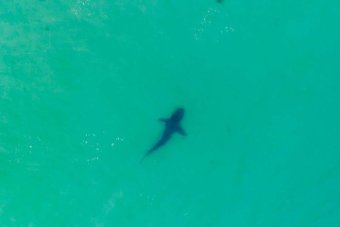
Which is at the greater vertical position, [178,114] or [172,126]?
[178,114]

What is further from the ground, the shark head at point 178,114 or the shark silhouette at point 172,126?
the shark head at point 178,114

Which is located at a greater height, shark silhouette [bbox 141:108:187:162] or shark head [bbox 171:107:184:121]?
shark head [bbox 171:107:184:121]

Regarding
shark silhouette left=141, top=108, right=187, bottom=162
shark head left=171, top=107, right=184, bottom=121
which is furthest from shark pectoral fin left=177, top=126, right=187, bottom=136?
shark head left=171, top=107, right=184, bottom=121

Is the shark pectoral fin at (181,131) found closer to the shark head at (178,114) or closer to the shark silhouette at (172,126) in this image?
the shark silhouette at (172,126)

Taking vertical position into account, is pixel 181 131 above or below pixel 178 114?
below

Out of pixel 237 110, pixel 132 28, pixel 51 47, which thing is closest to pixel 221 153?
pixel 237 110

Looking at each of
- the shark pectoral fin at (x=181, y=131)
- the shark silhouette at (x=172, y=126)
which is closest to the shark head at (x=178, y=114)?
the shark silhouette at (x=172, y=126)

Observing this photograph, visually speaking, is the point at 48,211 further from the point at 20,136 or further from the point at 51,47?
the point at 51,47

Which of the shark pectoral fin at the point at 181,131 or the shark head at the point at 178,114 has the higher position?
the shark head at the point at 178,114

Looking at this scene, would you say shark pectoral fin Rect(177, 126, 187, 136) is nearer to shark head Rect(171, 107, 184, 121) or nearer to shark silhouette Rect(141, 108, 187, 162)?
shark silhouette Rect(141, 108, 187, 162)
